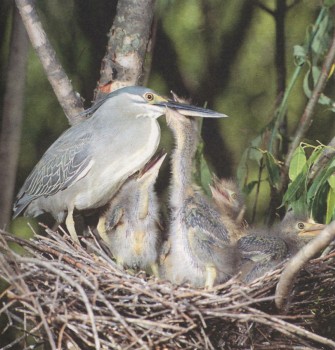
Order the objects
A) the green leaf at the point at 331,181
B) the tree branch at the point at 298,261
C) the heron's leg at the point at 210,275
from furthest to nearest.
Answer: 1. the green leaf at the point at 331,181
2. the heron's leg at the point at 210,275
3. the tree branch at the point at 298,261

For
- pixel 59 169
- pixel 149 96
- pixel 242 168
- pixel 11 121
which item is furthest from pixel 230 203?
pixel 11 121

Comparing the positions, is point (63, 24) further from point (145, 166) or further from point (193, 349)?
point (193, 349)

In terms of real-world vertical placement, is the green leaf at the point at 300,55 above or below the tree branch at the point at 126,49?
below

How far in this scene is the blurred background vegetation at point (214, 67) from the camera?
2922mm

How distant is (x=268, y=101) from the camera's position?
3023 mm

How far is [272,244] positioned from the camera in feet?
7.51

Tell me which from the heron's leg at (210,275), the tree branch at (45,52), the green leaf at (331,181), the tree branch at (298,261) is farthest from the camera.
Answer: the tree branch at (45,52)

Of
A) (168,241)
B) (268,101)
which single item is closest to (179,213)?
(168,241)

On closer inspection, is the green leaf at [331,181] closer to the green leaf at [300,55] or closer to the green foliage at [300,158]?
the green foliage at [300,158]

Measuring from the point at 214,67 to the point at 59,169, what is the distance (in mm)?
784

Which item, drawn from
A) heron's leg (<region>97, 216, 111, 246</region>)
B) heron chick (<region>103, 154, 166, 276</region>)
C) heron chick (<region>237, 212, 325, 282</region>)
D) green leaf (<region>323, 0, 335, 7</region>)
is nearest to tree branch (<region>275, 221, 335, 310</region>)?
heron chick (<region>237, 212, 325, 282</region>)

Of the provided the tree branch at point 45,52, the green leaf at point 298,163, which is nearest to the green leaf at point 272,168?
the green leaf at point 298,163

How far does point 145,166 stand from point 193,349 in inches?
23.5

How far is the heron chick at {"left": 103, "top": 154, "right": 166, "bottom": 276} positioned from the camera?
2.40 m
